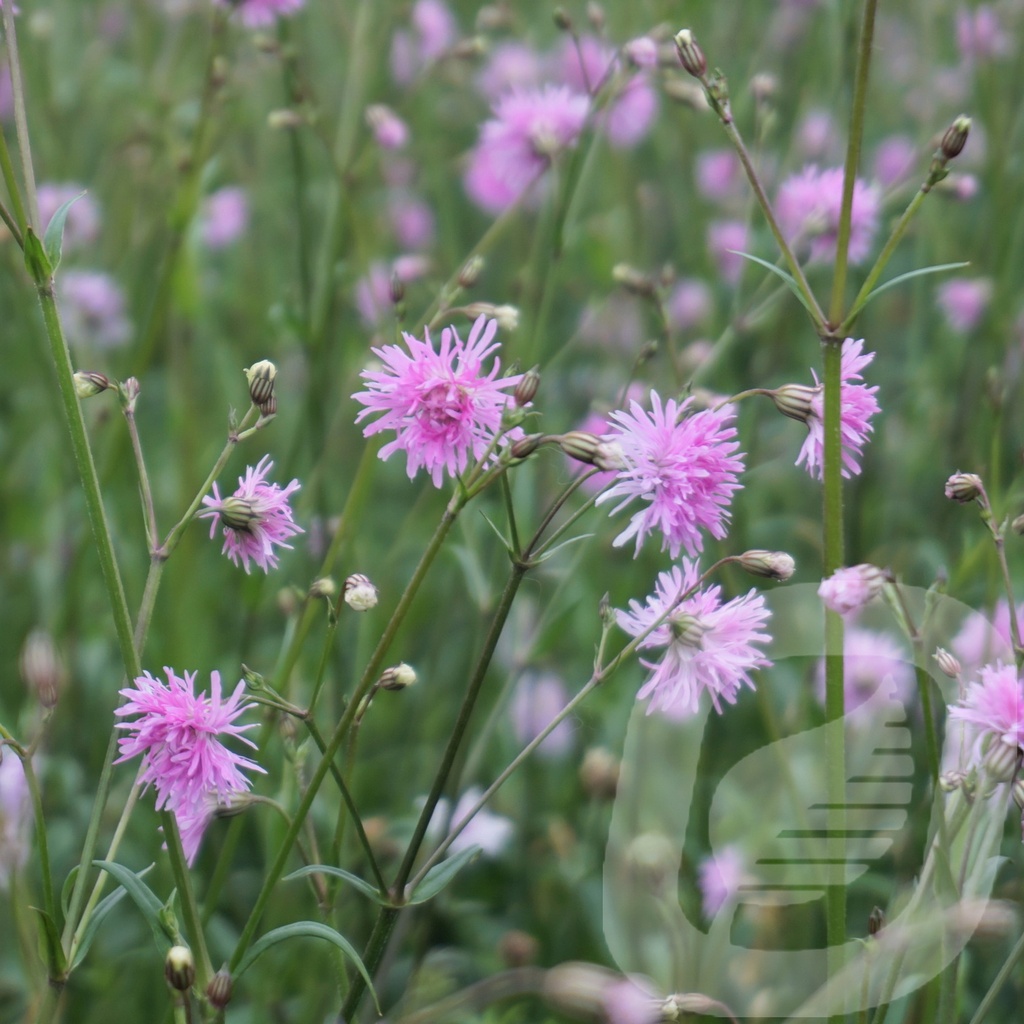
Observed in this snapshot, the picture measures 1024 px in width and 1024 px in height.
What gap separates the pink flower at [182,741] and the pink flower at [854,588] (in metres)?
0.40

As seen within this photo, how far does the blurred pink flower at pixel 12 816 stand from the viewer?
1075 mm

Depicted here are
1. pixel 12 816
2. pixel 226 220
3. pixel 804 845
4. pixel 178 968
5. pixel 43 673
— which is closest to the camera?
pixel 178 968

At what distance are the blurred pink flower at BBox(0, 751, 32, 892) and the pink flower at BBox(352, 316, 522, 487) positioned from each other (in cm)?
52

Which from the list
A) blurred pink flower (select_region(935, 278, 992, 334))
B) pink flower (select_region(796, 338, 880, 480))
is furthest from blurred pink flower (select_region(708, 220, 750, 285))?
pink flower (select_region(796, 338, 880, 480))

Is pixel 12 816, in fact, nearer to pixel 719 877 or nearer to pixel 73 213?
pixel 719 877

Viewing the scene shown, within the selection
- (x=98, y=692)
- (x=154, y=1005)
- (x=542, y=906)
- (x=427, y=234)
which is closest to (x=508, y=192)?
(x=427, y=234)

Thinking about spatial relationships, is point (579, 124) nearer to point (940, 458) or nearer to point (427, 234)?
point (940, 458)

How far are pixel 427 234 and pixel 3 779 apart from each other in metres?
2.25

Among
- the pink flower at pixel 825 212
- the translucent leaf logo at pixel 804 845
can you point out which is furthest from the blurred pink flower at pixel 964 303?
the translucent leaf logo at pixel 804 845

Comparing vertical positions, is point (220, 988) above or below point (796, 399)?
below

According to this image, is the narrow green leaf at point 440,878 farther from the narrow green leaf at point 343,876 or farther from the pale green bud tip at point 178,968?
the pale green bud tip at point 178,968

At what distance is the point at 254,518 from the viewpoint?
2.96 ft

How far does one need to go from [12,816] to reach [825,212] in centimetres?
125

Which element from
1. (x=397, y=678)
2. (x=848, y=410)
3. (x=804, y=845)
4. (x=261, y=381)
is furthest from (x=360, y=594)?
(x=804, y=845)
